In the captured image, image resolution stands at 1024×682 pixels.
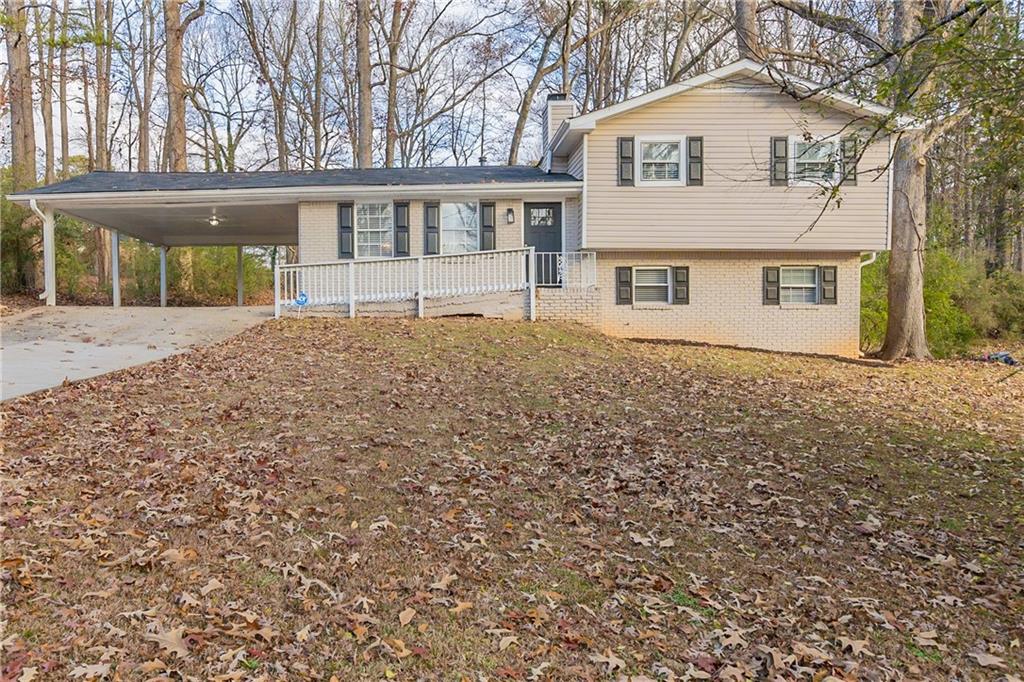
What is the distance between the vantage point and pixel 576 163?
1582cm

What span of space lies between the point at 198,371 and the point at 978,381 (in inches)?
491

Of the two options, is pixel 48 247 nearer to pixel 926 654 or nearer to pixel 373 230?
pixel 373 230

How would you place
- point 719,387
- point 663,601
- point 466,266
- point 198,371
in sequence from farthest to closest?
point 466,266
point 719,387
point 198,371
point 663,601

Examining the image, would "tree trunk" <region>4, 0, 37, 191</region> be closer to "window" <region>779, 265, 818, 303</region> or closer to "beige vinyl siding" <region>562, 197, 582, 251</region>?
"beige vinyl siding" <region>562, 197, 582, 251</region>

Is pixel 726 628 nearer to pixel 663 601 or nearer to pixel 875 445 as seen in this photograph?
pixel 663 601

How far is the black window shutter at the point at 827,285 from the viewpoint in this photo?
15.7 meters

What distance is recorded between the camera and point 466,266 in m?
14.6

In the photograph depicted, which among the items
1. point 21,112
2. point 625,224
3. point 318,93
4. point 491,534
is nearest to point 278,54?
point 318,93

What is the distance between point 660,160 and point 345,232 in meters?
6.91

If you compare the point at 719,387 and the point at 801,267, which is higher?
the point at 801,267

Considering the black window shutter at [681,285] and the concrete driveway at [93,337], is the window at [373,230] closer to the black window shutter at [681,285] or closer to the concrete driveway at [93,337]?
the concrete driveway at [93,337]

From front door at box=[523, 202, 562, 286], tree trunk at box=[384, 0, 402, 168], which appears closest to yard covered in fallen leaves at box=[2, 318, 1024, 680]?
front door at box=[523, 202, 562, 286]

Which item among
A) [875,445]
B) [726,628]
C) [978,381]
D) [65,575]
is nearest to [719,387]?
[875,445]

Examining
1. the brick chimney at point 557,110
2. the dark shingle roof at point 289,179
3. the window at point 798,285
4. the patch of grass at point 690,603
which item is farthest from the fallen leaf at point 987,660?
the brick chimney at point 557,110
